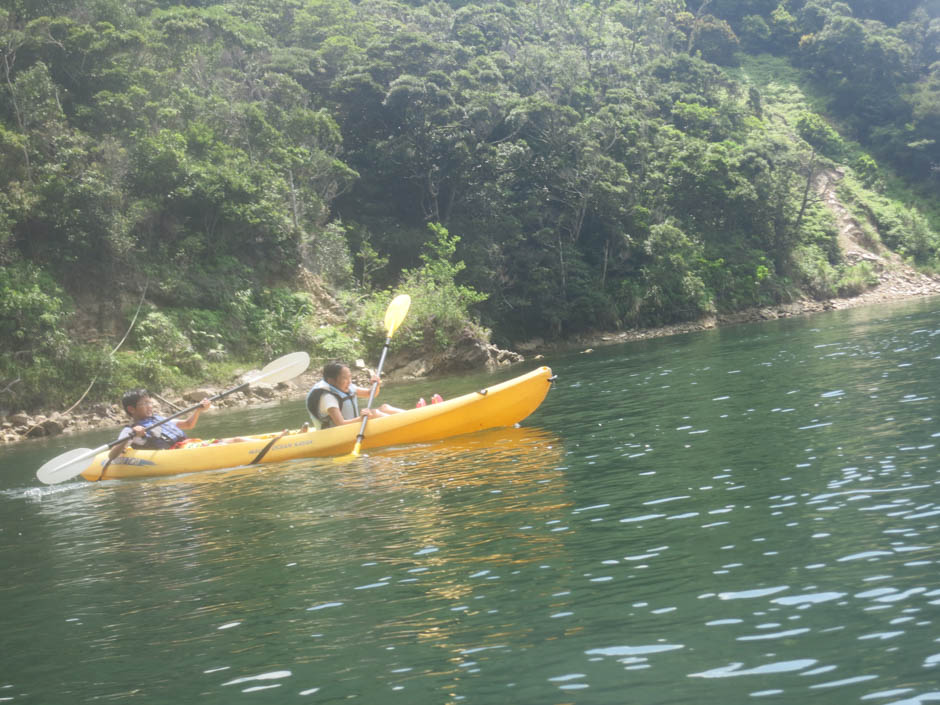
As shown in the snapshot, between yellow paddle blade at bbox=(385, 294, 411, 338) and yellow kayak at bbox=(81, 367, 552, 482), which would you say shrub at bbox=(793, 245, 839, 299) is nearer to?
yellow paddle blade at bbox=(385, 294, 411, 338)

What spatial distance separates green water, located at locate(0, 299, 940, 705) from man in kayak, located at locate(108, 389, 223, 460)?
1.30m

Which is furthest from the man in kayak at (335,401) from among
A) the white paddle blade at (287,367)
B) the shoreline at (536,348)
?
the shoreline at (536,348)

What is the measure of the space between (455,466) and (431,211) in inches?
1033

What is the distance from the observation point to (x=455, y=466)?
28.1 feet

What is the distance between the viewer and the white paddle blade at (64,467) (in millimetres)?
10742

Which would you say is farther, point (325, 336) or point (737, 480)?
point (325, 336)

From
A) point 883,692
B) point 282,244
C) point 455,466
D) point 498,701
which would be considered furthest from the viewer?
point 282,244

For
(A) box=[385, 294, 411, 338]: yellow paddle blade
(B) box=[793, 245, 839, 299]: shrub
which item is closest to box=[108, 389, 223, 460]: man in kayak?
(A) box=[385, 294, 411, 338]: yellow paddle blade

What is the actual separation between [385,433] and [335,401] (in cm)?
76

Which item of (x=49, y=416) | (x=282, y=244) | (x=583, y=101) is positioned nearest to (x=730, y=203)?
(x=583, y=101)

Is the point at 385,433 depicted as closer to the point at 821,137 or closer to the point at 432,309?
the point at 432,309

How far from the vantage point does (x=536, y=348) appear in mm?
31312

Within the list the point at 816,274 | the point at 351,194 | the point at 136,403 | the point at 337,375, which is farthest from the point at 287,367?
the point at 816,274

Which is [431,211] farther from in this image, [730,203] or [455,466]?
[455,466]
